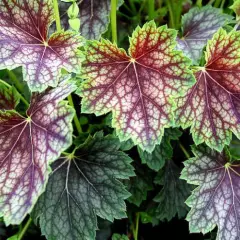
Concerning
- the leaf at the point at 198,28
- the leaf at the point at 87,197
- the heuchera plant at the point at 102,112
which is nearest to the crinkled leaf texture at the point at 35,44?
the heuchera plant at the point at 102,112

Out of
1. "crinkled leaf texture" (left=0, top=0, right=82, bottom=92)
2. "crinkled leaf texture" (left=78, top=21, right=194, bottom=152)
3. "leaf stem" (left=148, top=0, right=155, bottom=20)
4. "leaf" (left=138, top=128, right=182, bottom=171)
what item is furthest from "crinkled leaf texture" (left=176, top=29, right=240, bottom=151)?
"leaf stem" (left=148, top=0, right=155, bottom=20)

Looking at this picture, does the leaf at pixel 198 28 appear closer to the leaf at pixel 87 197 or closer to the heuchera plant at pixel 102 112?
the heuchera plant at pixel 102 112

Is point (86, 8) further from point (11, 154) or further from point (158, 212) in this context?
point (158, 212)

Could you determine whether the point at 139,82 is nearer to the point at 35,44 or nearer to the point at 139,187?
the point at 35,44

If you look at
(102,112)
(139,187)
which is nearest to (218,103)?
(102,112)

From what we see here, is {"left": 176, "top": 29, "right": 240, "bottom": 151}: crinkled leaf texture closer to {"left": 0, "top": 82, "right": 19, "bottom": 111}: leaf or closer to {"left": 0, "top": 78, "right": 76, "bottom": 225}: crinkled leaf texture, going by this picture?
{"left": 0, "top": 78, "right": 76, "bottom": 225}: crinkled leaf texture

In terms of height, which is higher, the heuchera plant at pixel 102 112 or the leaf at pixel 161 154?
the heuchera plant at pixel 102 112
